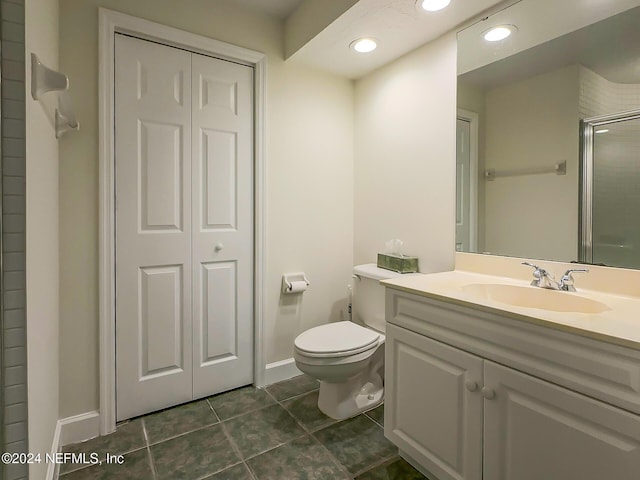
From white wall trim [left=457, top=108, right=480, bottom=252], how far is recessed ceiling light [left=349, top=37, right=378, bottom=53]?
2.11 ft

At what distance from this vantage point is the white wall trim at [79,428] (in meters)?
1.66

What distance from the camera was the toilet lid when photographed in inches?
68.3

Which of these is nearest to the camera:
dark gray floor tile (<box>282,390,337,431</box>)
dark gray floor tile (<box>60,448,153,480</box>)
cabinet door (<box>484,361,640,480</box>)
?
cabinet door (<box>484,361,640,480</box>)

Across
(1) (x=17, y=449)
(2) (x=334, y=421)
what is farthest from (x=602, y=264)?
(1) (x=17, y=449)

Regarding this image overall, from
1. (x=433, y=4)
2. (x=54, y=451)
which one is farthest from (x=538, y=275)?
(x=54, y=451)

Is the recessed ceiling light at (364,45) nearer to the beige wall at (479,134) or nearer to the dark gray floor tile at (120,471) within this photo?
the beige wall at (479,134)

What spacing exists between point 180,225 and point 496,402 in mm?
1720

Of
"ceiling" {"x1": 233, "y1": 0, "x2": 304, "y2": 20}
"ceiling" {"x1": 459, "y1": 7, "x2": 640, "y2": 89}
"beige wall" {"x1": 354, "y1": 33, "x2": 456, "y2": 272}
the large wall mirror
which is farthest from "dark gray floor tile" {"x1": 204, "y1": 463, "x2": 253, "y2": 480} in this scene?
"ceiling" {"x1": 233, "y1": 0, "x2": 304, "y2": 20}

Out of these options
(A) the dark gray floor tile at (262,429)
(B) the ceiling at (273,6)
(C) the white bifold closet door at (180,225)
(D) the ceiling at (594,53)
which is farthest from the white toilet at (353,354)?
(B) the ceiling at (273,6)

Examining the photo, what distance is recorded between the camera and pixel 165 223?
1913 millimetres

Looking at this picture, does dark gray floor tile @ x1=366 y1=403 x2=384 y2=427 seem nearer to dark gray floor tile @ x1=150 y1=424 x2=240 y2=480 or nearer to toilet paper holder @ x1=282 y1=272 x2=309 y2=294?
dark gray floor tile @ x1=150 y1=424 x2=240 y2=480

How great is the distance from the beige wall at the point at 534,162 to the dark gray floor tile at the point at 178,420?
179 cm

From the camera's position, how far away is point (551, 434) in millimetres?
987

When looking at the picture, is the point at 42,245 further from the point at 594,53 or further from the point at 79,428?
the point at 594,53
